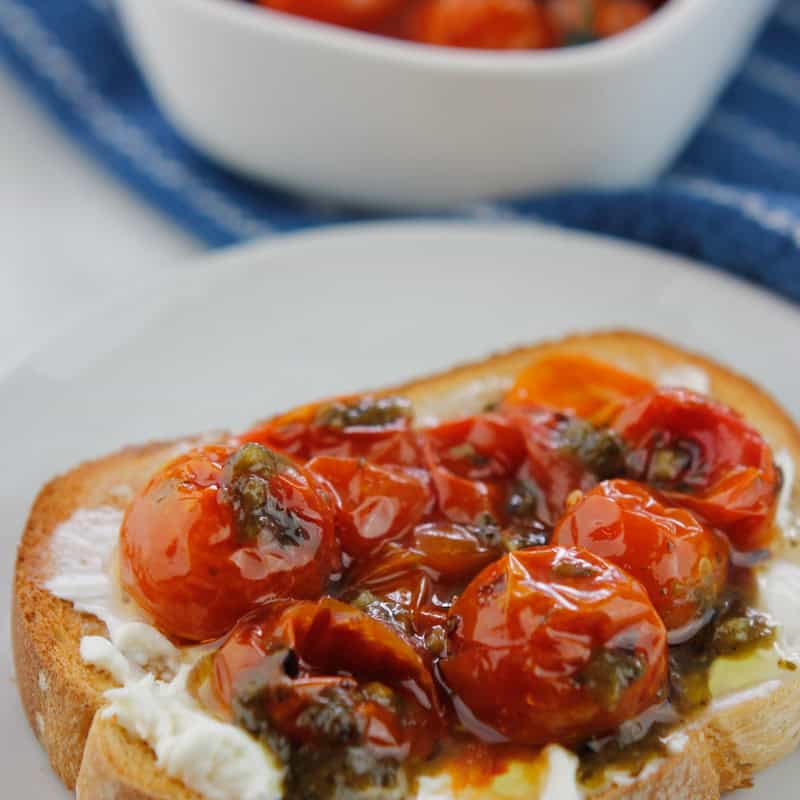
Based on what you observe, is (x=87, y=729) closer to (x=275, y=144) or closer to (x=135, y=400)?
(x=135, y=400)

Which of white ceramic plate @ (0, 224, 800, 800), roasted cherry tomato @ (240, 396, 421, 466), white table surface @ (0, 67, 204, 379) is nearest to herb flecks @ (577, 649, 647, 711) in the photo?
roasted cherry tomato @ (240, 396, 421, 466)

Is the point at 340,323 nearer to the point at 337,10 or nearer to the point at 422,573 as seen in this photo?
the point at 337,10

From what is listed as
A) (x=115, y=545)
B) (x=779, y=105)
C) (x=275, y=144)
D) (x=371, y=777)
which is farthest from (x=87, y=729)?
(x=779, y=105)

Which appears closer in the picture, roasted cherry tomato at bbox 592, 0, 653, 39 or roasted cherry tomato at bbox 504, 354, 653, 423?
roasted cherry tomato at bbox 504, 354, 653, 423

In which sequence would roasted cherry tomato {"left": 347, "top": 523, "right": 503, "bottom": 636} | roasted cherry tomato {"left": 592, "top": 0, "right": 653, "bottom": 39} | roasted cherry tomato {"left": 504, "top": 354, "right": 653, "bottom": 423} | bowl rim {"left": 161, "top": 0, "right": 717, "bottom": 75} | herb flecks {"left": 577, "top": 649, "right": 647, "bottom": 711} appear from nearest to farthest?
herb flecks {"left": 577, "top": 649, "right": 647, "bottom": 711}, roasted cherry tomato {"left": 347, "top": 523, "right": 503, "bottom": 636}, roasted cherry tomato {"left": 504, "top": 354, "right": 653, "bottom": 423}, bowl rim {"left": 161, "top": 0, "right": 717, "bottom": 75}, roasted cherry tomato {"left": 592, "top": 0, "right": 653, "bottom": 39}

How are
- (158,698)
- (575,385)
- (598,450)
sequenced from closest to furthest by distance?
1. (158,698)
2. (598,450)
3. (575,385)

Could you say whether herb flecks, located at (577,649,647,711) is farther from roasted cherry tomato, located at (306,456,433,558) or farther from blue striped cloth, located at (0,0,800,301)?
blue striped cloth, located at (0,0,800,301)

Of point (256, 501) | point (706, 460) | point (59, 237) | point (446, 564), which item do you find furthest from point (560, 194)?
point (256, 501)
